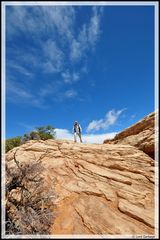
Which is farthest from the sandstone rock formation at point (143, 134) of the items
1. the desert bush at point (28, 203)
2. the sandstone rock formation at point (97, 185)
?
the desert bush at point (28, 203)

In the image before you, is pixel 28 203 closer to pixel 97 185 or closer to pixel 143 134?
pixel 97 185

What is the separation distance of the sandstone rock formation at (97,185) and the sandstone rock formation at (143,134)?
1.72ft

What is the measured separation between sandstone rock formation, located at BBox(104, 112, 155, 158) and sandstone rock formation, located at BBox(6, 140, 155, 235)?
20.6 inches

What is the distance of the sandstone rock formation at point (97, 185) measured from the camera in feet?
22.3

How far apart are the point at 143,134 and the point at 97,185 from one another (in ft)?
20.3

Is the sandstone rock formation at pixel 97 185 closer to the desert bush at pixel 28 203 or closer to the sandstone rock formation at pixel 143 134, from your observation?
the desert bush at pixel 28 203

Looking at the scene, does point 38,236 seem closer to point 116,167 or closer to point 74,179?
point 74,179

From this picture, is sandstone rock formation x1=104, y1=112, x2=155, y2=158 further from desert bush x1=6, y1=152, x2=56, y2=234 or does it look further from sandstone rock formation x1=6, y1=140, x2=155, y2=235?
desert bush x1=6, y1=152, x2=56, y2=234

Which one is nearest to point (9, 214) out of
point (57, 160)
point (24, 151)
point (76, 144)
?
point (57, 160)

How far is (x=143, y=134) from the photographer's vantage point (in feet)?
44.6

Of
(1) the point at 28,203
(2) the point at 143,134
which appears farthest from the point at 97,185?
(2) the point at 143,134

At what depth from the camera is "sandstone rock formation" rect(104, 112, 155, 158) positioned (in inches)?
484

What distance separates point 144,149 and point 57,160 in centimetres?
541

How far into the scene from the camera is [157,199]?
8.38 metres
